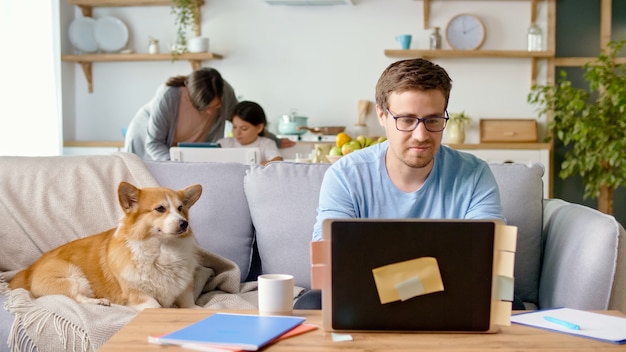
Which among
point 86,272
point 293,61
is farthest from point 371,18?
point 86,272

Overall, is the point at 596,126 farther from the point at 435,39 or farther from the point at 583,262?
the point at 583,262

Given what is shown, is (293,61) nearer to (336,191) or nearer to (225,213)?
(225,213)

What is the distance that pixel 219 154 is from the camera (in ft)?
11.7

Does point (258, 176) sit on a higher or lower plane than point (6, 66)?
lower

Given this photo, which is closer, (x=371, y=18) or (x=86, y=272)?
(x=86, y=272)

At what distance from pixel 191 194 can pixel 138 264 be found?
0.27 metres

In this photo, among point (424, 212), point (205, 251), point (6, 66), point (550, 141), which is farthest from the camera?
point (550, 141)

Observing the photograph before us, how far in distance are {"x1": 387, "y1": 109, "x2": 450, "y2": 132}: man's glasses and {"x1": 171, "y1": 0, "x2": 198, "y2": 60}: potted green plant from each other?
4.48 metres

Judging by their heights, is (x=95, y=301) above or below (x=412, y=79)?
below

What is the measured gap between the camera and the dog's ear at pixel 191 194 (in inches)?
92.7

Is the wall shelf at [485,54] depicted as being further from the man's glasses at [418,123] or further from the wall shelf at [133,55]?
the man's glasses at [418,123]

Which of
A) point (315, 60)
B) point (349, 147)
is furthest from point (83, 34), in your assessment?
point (349, 147)

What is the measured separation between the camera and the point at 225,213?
260cm

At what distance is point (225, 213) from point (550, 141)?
386cm
